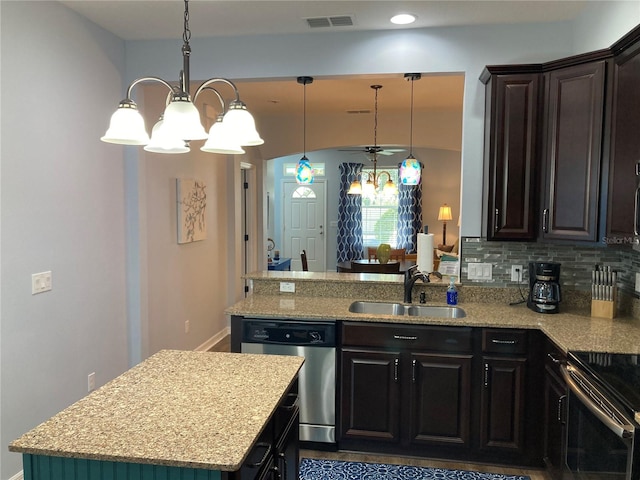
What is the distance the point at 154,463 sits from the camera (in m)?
1.31

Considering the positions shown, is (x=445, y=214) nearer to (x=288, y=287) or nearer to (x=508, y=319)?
(x=288, y=287)

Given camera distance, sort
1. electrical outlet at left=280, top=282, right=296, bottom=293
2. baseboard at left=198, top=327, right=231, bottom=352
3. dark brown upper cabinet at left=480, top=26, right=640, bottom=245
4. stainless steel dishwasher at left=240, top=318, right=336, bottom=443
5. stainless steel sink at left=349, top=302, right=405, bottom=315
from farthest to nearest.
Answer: baseboard at left=198, top=327, right=231, bottom=352
electrical outlet at left=280, top=282, right=296, bottom=293
stainless steel sink at left=349, top=302, right=405, bottom=315
stainless steel dishwasher at left=240, top=318, right=336, bottom=443
dark brown upper cabinet at left=480, top=26, right=640, bottom=245

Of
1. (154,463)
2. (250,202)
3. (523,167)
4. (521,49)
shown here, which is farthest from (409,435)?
(250,202)

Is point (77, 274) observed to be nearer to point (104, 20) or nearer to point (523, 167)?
point (104, 20)

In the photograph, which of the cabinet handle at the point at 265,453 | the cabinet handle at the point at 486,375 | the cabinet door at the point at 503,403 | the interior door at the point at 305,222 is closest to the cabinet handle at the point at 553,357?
the cabinet door at the point at 503,403

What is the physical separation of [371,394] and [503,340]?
0.86 m

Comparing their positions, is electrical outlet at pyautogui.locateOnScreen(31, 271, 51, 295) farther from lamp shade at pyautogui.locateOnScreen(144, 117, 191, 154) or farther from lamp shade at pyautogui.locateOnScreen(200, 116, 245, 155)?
lamp shade at pyautogui.locateOnScreen(200, 116, 245, 155)

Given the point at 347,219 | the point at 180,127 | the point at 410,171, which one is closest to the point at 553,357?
the point at 180,127

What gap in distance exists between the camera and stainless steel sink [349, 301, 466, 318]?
10.8 feet

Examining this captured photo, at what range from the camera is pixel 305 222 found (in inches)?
404

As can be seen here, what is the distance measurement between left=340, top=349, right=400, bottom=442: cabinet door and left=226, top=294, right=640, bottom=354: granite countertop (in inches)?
9.9

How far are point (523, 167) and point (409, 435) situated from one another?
181cm

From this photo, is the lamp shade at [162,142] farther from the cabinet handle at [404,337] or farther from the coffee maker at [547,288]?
the coffee maker at [547,288]

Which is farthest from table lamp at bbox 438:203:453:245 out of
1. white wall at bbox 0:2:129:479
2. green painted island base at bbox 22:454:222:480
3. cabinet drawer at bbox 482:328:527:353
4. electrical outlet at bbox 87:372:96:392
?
green painted island base at bbox 22:454:222:480
